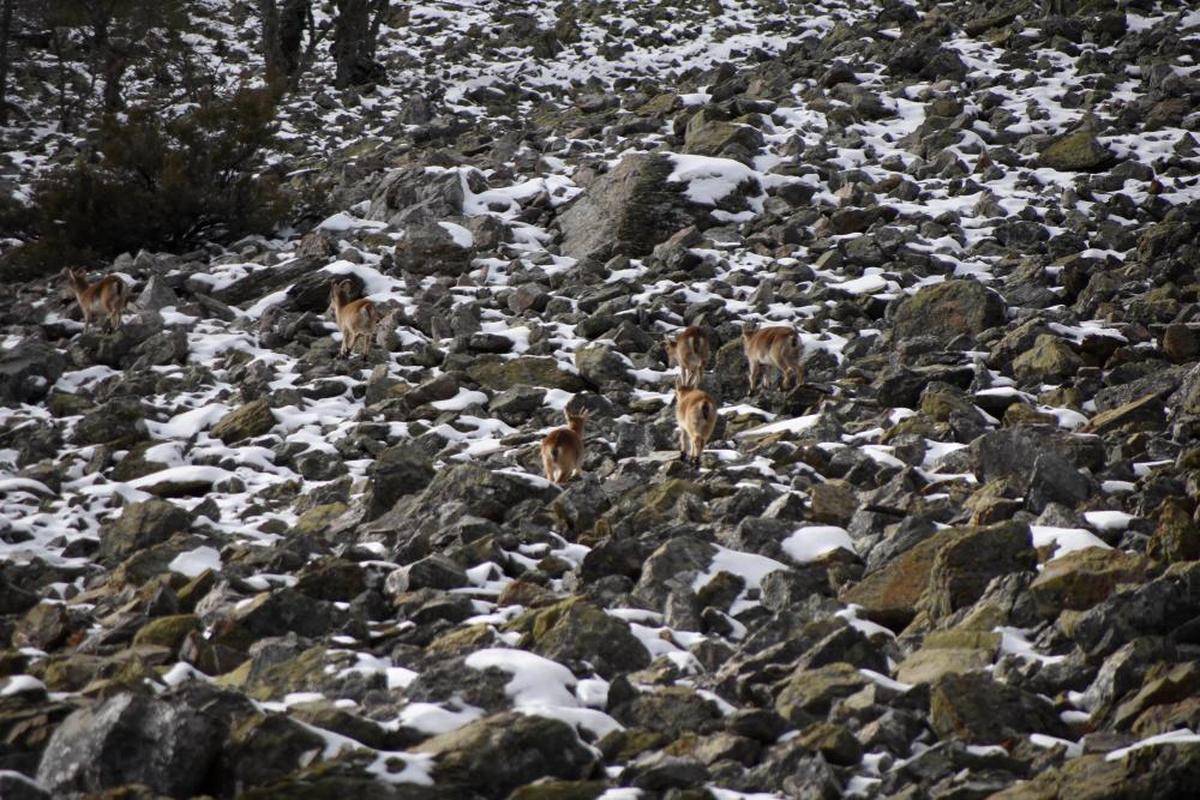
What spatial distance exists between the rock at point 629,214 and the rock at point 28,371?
281 inches

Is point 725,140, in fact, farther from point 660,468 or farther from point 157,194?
point 660,468

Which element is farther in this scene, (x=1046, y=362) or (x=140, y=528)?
(x=1046, y=362)

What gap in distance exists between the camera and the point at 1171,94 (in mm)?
20328

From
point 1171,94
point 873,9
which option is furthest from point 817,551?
point 873,9

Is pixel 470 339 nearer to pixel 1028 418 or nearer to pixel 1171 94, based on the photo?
pixel 1028 418

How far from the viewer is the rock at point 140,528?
393 inches

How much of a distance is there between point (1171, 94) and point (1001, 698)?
1758 cm

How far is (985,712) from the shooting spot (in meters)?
5.96

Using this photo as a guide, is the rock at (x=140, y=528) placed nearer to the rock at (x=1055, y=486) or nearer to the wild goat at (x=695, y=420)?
the wild goat at (x=695, y=420)

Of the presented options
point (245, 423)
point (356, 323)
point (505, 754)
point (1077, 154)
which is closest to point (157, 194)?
point (356, 323)

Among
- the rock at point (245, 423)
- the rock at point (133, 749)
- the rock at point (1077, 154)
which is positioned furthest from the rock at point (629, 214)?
the rock at point (133, 749)

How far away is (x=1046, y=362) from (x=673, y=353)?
3.92m

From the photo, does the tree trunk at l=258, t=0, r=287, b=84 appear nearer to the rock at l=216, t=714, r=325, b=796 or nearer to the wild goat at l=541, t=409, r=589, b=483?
the wild goat at l=541, t=409, r=589, b=483

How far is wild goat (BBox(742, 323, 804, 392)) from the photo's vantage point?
12680mm
